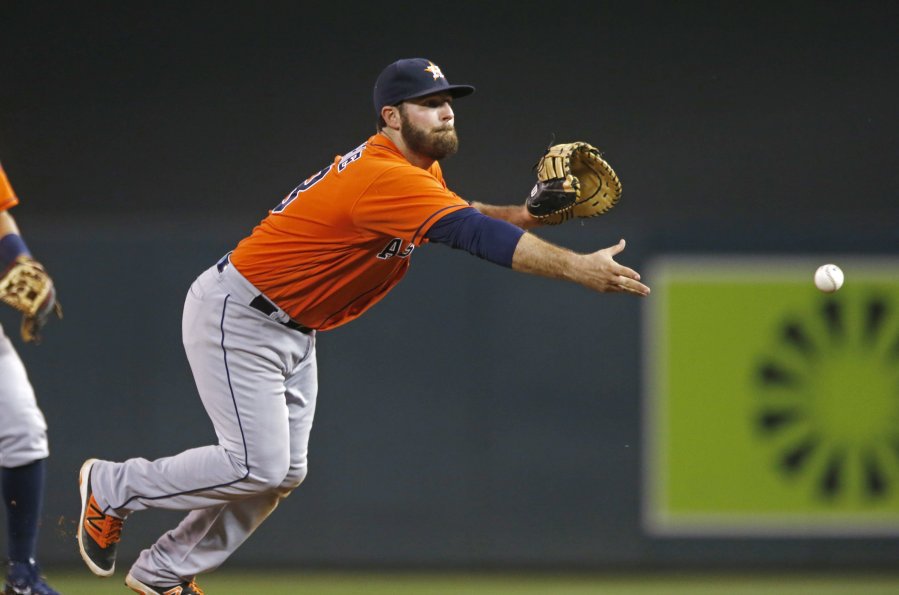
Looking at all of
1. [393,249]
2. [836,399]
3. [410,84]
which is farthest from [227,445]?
[836,399]

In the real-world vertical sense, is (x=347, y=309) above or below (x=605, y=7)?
below

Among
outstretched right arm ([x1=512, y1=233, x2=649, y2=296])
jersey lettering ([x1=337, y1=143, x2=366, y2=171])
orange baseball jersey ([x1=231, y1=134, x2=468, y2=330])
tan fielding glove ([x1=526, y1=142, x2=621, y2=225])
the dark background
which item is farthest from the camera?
the dark background

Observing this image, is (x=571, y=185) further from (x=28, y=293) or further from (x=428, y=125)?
(x=28, y=293)

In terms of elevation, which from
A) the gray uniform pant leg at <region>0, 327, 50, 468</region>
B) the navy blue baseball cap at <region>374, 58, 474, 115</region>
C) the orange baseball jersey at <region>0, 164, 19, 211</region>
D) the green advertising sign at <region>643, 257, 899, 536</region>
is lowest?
the green advertising sign at <region>643, 257, 899, 536</region>

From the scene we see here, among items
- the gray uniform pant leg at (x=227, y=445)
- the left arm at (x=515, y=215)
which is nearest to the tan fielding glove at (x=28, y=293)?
the gray uniform pant leg at (x=227, y=445)

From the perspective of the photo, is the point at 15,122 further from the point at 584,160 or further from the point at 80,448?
the point at 584,160

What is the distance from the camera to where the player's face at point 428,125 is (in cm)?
405

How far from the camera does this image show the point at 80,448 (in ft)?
19.2

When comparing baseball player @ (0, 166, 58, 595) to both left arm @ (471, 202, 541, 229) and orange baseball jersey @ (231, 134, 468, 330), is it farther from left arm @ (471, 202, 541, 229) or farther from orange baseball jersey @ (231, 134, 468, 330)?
left arm @ (471, 202, 541, 229)

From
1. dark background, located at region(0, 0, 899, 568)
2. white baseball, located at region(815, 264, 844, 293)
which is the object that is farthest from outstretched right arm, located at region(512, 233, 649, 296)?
dark background, located at region(0, 0, 899, 568)

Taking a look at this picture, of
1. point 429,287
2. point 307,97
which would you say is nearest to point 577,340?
point 429,287

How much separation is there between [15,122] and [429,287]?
11.1 feet

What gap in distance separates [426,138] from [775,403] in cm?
250

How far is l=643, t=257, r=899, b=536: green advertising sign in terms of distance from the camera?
584cm
